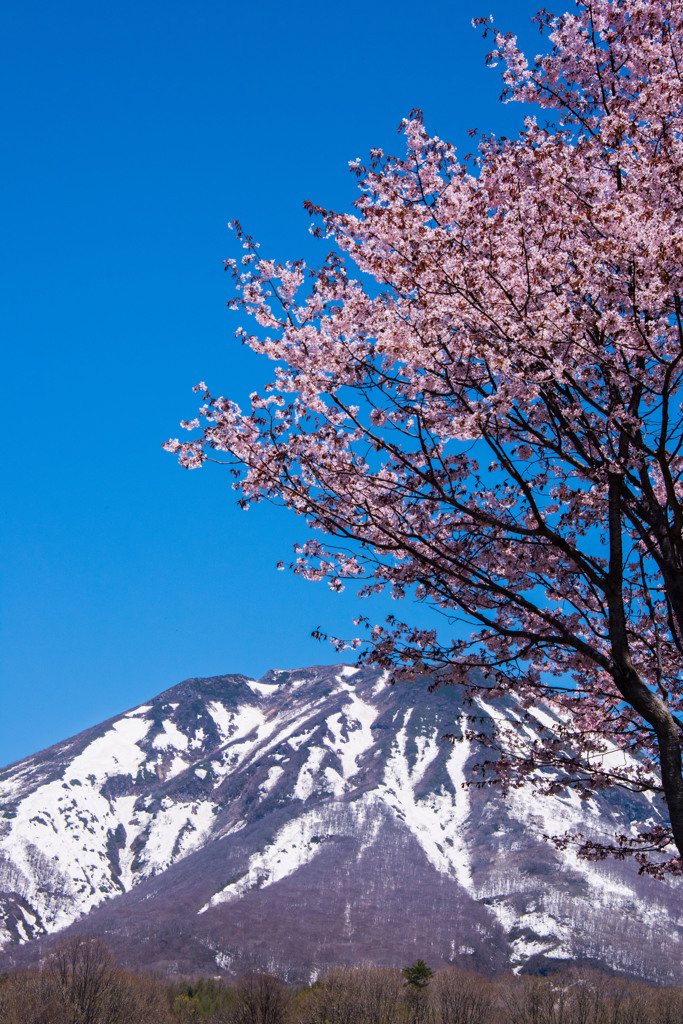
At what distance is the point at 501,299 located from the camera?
7.59 metres

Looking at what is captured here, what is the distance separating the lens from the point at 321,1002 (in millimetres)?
63375

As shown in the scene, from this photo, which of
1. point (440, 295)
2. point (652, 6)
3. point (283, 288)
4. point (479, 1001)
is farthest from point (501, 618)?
point (479, 1001)

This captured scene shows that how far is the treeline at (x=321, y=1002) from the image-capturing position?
59062 mm

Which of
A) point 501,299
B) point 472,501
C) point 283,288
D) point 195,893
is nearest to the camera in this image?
point 501,299

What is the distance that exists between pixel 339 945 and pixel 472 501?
16854cm

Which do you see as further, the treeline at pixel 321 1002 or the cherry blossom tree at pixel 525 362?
the treeline at pixel 321 1002

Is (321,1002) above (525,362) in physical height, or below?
below

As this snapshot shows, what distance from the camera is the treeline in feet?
194

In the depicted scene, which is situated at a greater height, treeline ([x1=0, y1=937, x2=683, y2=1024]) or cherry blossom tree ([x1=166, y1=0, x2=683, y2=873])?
cherry blossom tree ([x1=166, y1=0, x2=683, y2=873])

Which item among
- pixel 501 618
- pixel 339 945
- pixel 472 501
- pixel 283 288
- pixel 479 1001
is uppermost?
pixel 283 288

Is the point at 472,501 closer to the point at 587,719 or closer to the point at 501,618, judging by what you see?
the point at 501,618

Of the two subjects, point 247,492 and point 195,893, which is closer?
point 247,492

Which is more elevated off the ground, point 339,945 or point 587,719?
point 587,719

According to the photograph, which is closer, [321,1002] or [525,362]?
[525,362]
